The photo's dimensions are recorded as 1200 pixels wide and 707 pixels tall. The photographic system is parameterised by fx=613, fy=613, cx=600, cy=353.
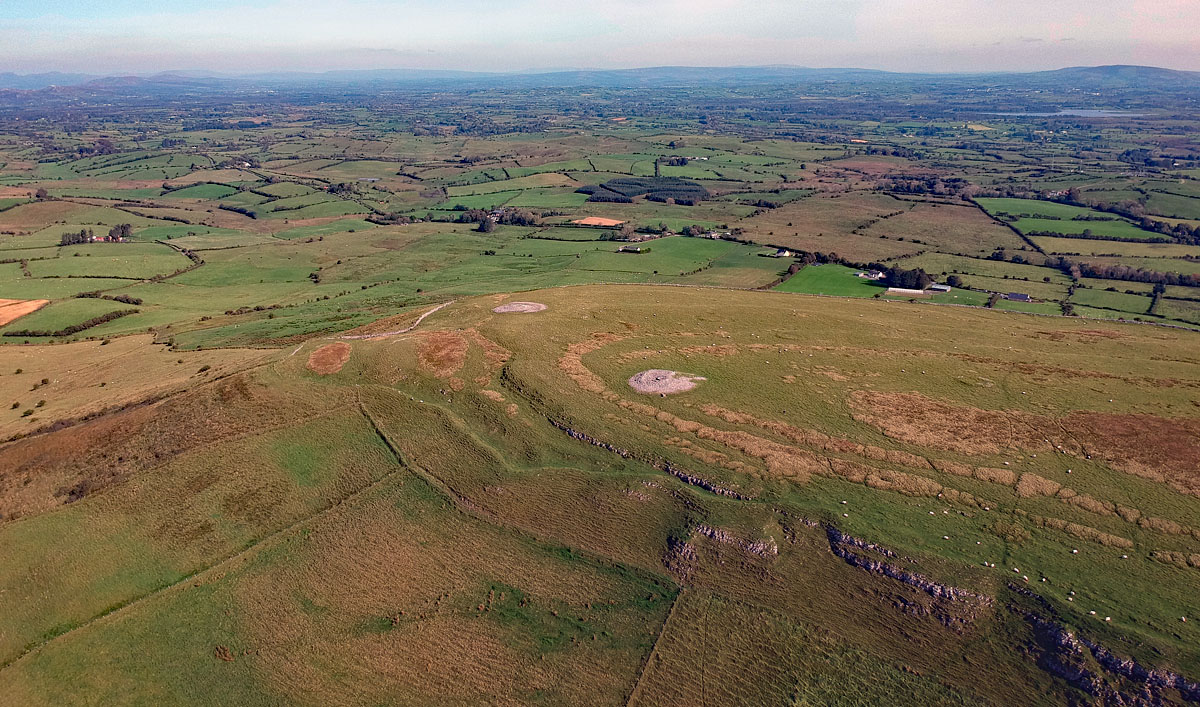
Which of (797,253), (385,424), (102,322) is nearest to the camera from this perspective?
(385,424)

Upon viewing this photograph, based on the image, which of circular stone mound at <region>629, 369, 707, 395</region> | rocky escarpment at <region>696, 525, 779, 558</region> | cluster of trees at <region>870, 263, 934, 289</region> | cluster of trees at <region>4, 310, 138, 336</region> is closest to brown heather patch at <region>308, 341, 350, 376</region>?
circular stone mound at <region>629, 369, 707, 395</region>

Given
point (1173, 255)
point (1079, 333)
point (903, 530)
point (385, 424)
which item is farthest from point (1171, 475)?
point (1173, 255)

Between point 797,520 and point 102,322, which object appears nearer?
point 797,520

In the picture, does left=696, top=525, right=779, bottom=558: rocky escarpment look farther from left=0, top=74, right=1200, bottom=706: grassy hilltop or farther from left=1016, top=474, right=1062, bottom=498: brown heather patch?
left=1016, top=474, right=1062, bottom=498: brown heather patch

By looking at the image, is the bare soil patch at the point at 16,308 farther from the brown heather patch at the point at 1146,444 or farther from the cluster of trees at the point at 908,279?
the cluster of trees at the point at 908,279

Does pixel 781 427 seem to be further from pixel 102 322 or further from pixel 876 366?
pixel 102 322

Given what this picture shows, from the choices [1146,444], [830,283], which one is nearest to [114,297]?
[830,283]
